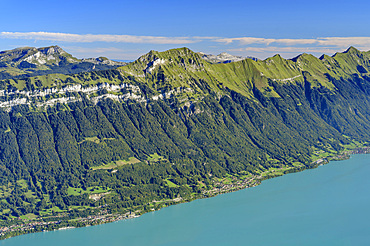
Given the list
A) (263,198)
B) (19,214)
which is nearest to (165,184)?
(263,198)

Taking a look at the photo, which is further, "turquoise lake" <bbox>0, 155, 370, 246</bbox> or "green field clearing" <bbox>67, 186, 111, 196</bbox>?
"green field clearing" <bbox>67, 186, 111, 196</bbox>

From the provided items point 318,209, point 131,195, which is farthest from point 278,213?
point 131,195

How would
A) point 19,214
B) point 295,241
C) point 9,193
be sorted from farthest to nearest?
point 9,193 → point 19,214 → point 295,241

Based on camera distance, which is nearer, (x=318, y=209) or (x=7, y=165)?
(x=318, y=209)

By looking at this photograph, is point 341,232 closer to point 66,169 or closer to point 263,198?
point 263,198

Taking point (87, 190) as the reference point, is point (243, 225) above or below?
below

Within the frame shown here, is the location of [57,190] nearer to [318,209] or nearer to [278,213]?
[278,213]

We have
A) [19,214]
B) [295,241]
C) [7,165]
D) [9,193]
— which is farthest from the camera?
[7,165]
